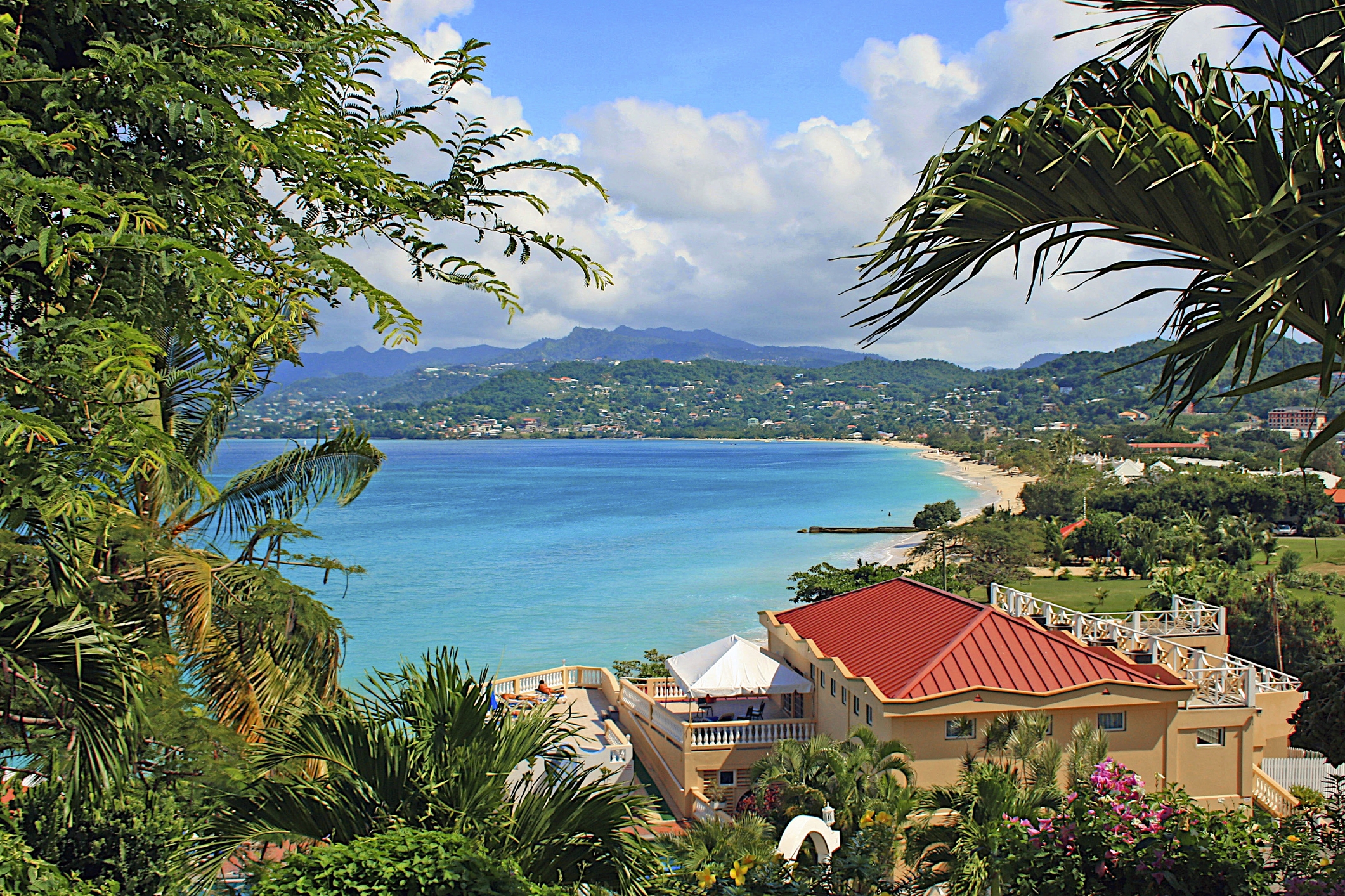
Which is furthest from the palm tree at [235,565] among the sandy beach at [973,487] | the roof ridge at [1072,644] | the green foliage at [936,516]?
the green foliage at [936,516]

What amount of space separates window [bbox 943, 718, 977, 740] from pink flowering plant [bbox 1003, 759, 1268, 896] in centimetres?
683

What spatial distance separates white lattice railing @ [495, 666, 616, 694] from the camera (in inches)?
792

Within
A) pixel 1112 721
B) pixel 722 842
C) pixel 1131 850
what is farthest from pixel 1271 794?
pixel 1131 850

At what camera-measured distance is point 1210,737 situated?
13211mm

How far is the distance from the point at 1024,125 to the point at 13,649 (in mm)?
3132

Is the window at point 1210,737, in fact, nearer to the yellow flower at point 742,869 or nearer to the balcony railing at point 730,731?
the balcony railing at point 730,731

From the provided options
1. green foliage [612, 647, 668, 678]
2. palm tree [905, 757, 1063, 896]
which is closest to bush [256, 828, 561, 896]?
palm tree [905, 757, 1063, 896]

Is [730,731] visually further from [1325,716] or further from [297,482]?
[1325,716]

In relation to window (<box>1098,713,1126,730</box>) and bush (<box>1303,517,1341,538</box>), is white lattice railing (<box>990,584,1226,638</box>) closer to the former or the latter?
window (<box>1098,713,1126,730</box>)

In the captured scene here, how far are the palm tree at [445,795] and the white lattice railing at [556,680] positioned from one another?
16.1 m

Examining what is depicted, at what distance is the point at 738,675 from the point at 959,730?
190 inches

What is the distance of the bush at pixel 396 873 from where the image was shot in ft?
10.3

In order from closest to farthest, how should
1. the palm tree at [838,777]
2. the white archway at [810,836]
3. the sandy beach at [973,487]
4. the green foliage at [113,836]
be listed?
the green foliage at [113,836]
the white archway at [810,836]
the palm tree at [838,777]
the sandy beach at [973,487]

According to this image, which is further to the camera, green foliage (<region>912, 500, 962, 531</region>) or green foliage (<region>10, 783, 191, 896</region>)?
green foliage (<region>912, 500, 962, 531</region>)
